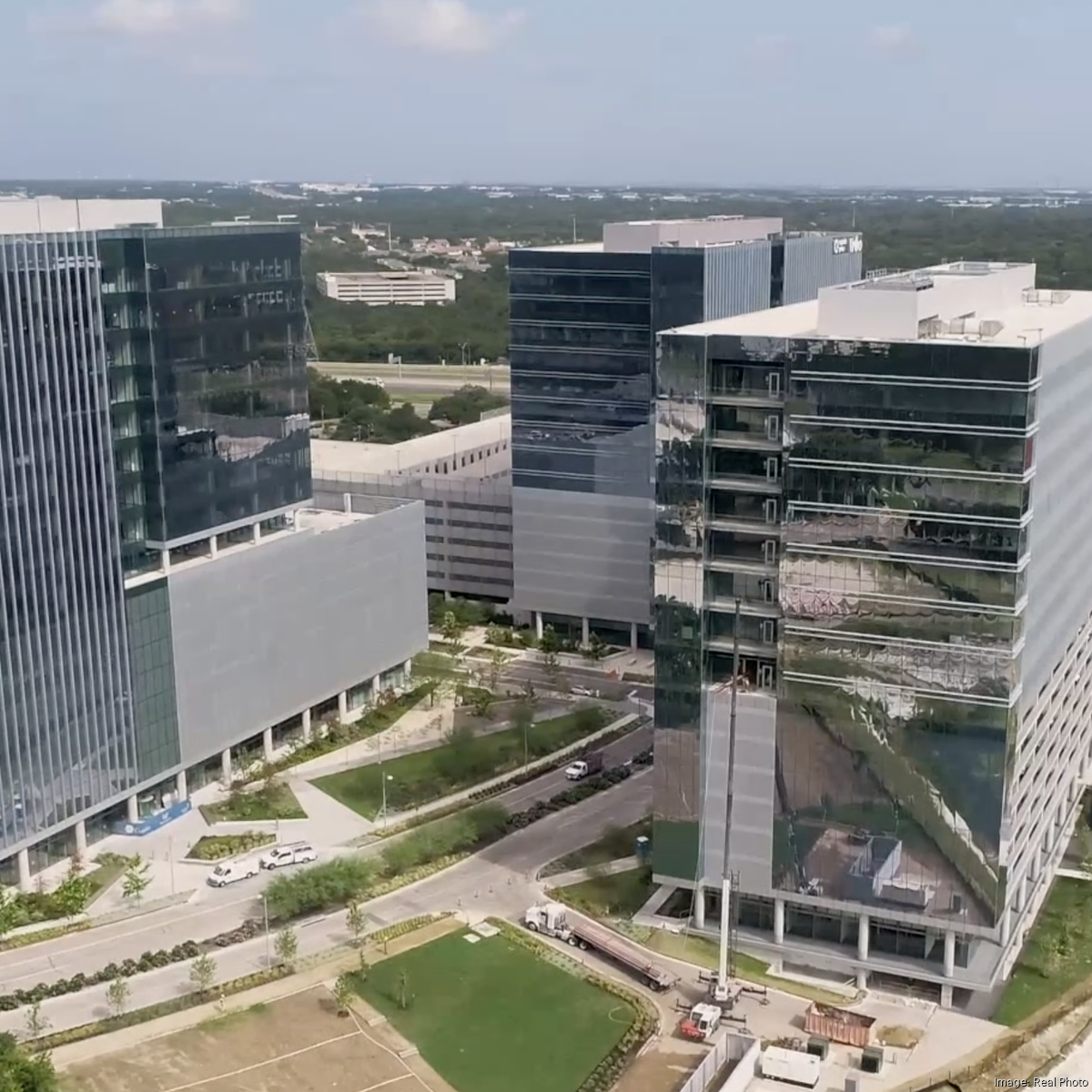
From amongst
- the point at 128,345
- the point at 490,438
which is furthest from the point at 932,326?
the point at 490,438

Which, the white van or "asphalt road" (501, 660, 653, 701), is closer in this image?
the white van

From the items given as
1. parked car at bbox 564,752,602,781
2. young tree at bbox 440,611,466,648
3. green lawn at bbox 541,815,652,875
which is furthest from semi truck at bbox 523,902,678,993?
young tree at bbox 440,611,466,648

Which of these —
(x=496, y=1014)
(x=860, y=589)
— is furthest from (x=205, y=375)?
(x=860, y=589)

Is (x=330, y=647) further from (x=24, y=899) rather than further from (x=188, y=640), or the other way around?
(x=24, y=899)

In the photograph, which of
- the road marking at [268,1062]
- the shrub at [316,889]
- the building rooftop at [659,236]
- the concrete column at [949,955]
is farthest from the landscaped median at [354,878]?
the building rooftop at [659,236]

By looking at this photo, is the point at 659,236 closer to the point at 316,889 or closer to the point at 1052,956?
the point at 316,889

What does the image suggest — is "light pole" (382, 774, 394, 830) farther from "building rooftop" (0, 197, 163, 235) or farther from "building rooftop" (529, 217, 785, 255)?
"building rooftop" (529, 217, 785, 255)
